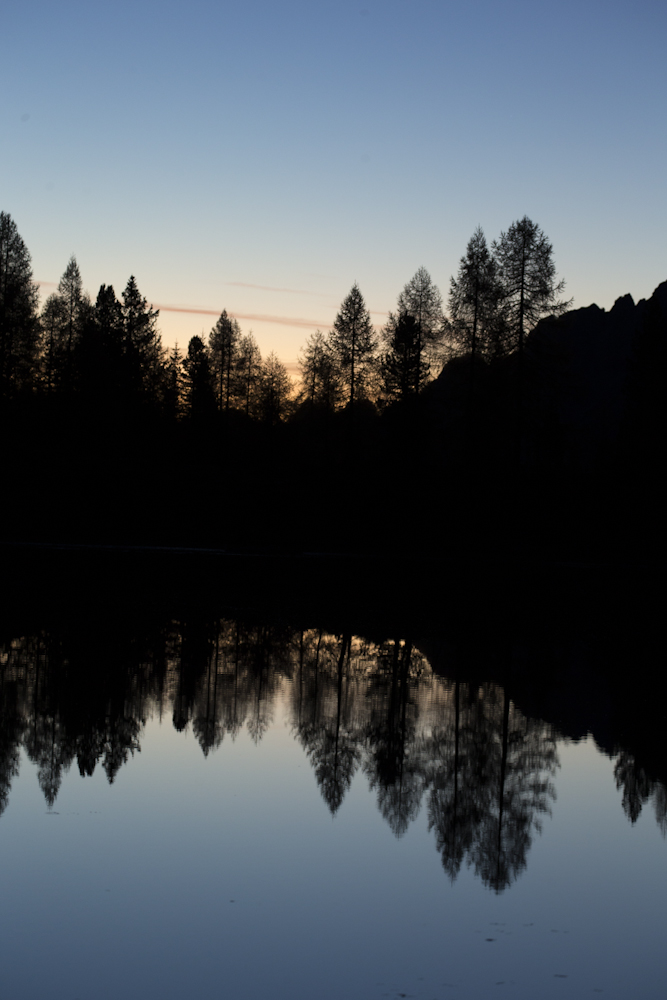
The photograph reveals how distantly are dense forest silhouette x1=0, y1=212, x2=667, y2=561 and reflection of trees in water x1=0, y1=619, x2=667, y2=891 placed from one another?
23082mm

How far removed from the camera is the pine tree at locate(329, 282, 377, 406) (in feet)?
177

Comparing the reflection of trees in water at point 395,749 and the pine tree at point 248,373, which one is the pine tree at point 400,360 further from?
the reflection of trees in water at point 395,749

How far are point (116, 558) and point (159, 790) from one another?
24.1 meters

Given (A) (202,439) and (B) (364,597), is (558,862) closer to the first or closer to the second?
(B) (364,597)

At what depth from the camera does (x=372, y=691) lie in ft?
39.9

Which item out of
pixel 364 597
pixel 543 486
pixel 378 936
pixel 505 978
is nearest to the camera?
pixel 505 978

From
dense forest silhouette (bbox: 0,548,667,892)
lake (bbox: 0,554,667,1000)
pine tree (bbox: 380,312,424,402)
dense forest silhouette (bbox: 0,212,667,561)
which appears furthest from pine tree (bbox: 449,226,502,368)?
lake (bbox: 0,554,667,1000)

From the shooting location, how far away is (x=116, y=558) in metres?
31.2

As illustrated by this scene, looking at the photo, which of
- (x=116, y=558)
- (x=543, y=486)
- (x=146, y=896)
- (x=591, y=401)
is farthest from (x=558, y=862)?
(x=591, y=401)

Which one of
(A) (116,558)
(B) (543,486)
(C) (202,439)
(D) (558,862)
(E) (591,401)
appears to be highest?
(E) (591,401)

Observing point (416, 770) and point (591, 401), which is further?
point (591, 401)

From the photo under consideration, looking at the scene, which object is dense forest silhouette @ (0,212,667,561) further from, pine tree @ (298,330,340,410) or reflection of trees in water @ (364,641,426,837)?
reflection of trees in water @ (364,641,426,837)

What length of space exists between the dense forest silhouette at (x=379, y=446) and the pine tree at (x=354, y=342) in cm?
9

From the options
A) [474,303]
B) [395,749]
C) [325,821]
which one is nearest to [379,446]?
[474,303]
